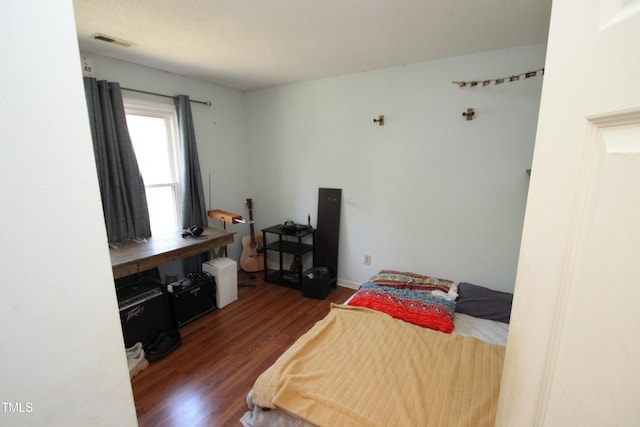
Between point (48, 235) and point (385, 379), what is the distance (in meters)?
1.57

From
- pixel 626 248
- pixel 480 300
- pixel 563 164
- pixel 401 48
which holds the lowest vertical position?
pixel 480 300

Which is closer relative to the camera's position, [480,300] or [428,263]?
[480,300]

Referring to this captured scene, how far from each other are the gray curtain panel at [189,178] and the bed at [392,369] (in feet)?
6.15

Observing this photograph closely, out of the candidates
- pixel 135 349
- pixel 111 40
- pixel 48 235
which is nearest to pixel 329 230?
pixel 135 349

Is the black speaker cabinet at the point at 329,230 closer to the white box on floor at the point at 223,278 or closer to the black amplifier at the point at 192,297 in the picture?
the white box on floor at the point at 223,278

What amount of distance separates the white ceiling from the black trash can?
7.29 ft

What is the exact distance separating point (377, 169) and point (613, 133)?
270 centimetres

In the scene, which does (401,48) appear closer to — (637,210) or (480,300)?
(480,300)

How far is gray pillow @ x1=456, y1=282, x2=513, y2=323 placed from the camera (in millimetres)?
2188

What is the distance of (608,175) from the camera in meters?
0.34

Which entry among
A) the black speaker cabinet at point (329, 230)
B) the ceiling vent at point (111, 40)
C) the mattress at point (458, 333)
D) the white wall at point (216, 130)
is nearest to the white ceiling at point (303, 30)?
the ceiling vent at point (111, 40)

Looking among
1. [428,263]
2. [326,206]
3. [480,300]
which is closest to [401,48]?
[326,206]

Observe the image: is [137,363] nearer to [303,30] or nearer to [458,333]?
[458,333]

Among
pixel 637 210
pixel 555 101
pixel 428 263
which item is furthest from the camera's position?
pixel 428 263
